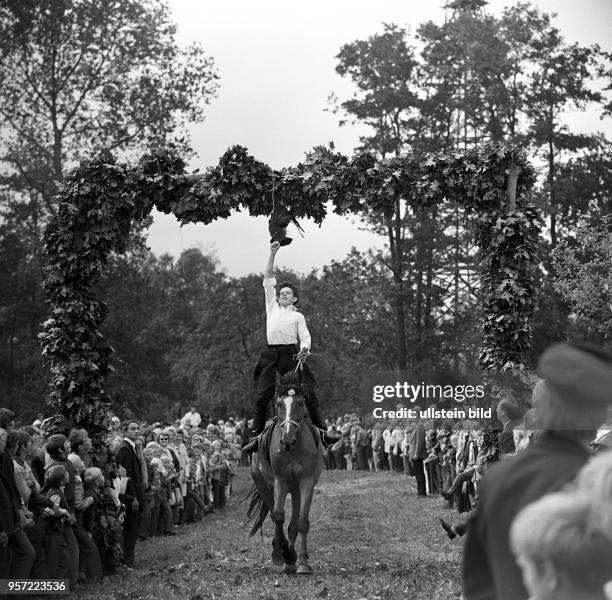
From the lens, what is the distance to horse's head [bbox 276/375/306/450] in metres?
14.2

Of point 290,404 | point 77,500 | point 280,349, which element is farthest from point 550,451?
point 280,349

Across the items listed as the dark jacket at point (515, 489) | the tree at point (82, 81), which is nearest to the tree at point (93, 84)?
the tree at point (82, 81)

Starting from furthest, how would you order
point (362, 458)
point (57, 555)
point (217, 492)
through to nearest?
point (362, 458), point (217, 492), point (57, 555)

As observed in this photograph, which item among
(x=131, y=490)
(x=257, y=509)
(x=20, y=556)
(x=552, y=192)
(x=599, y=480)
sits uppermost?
(x=552, y=192)

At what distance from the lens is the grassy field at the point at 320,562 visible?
39.8ft

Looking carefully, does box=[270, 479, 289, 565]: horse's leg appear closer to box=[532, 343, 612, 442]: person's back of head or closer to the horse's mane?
the horse's mane

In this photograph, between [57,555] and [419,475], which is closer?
[57,555]

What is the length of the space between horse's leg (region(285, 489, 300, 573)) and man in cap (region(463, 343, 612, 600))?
1076 cm

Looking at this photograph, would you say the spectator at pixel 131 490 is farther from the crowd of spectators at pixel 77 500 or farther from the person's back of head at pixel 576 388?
the person's back of head at pixel 576 388

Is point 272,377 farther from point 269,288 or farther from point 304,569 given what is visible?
point 304,569

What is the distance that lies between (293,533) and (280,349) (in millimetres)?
2470

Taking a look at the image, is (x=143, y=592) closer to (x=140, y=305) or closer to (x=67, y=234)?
(x=67, y=234)

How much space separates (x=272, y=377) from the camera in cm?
1523

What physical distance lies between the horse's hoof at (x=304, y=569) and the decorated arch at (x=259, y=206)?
3.94 metres
